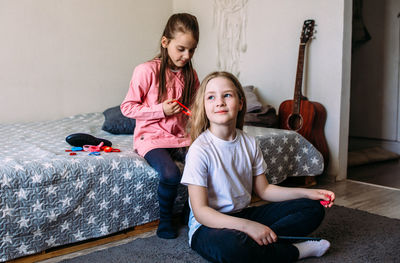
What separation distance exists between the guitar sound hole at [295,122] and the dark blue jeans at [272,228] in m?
1.20

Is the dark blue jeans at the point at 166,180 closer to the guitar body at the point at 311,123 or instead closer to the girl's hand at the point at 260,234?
the girl's hand at the point at 260,234

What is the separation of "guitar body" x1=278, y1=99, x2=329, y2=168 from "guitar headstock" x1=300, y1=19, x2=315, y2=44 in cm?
42

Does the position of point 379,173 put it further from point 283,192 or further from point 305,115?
point 283,192

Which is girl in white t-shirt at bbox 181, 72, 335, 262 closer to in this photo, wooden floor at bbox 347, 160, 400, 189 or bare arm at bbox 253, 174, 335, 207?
bare arm at bbox 253, 174, 335, 207

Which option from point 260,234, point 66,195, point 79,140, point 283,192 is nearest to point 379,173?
point 283,192

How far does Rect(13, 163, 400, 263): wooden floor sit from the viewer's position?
1.32 metres

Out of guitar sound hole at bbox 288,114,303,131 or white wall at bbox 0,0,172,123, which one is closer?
guitar sound hole at bbox 288,114,303,131

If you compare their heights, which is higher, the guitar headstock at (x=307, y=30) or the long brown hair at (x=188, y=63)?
the guitar headstock at (x=307, y=30)

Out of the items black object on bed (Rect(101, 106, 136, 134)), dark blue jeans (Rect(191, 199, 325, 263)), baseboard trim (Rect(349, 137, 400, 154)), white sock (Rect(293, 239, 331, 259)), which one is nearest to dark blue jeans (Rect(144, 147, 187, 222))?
dark blue jeans (Rect(191, 199, 325, 263))

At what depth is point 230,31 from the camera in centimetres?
305

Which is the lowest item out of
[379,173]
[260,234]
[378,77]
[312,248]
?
[379,173]

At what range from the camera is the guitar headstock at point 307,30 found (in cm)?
242

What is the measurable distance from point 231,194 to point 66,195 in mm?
592

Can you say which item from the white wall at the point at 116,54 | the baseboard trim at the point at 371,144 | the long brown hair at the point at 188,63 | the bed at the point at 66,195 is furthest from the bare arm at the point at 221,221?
the baseboard trim at the point at 371,144
